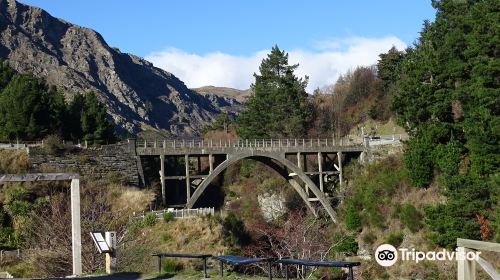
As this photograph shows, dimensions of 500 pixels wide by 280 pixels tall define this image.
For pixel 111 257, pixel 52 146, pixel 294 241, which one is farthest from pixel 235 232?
pixel 111 257

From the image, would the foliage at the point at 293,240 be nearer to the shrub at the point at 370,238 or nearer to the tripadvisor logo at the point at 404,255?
the shrub at the point at 370,238

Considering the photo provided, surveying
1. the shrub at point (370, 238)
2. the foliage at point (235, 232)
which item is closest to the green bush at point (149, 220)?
the foliage at point (235, 232)

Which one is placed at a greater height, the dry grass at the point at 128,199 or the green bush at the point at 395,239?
the dry grass at the point at 128,199

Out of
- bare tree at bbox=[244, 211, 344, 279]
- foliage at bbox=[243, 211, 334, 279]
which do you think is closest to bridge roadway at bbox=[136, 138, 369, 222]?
foliage at bbox=[243, 211, 334, 279]

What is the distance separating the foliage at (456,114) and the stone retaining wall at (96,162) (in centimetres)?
1831

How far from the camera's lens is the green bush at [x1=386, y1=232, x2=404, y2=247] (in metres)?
38.1

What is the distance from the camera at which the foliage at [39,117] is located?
4541 cm

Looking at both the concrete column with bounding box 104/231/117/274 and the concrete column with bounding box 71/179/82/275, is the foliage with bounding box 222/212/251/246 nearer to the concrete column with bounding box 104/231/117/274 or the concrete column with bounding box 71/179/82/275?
the concrete column with bounding box 104/231/117/274

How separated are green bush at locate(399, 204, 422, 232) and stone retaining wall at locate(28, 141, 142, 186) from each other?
57.0ft

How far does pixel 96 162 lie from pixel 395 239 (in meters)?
19.9

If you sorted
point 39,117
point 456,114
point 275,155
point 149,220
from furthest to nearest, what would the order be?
point 275,155 → point 39,117 → point 456,114 → point 149,220

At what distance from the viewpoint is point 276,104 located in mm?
60062

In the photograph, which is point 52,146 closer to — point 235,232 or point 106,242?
point 235,232

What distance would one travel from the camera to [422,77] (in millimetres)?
40594
